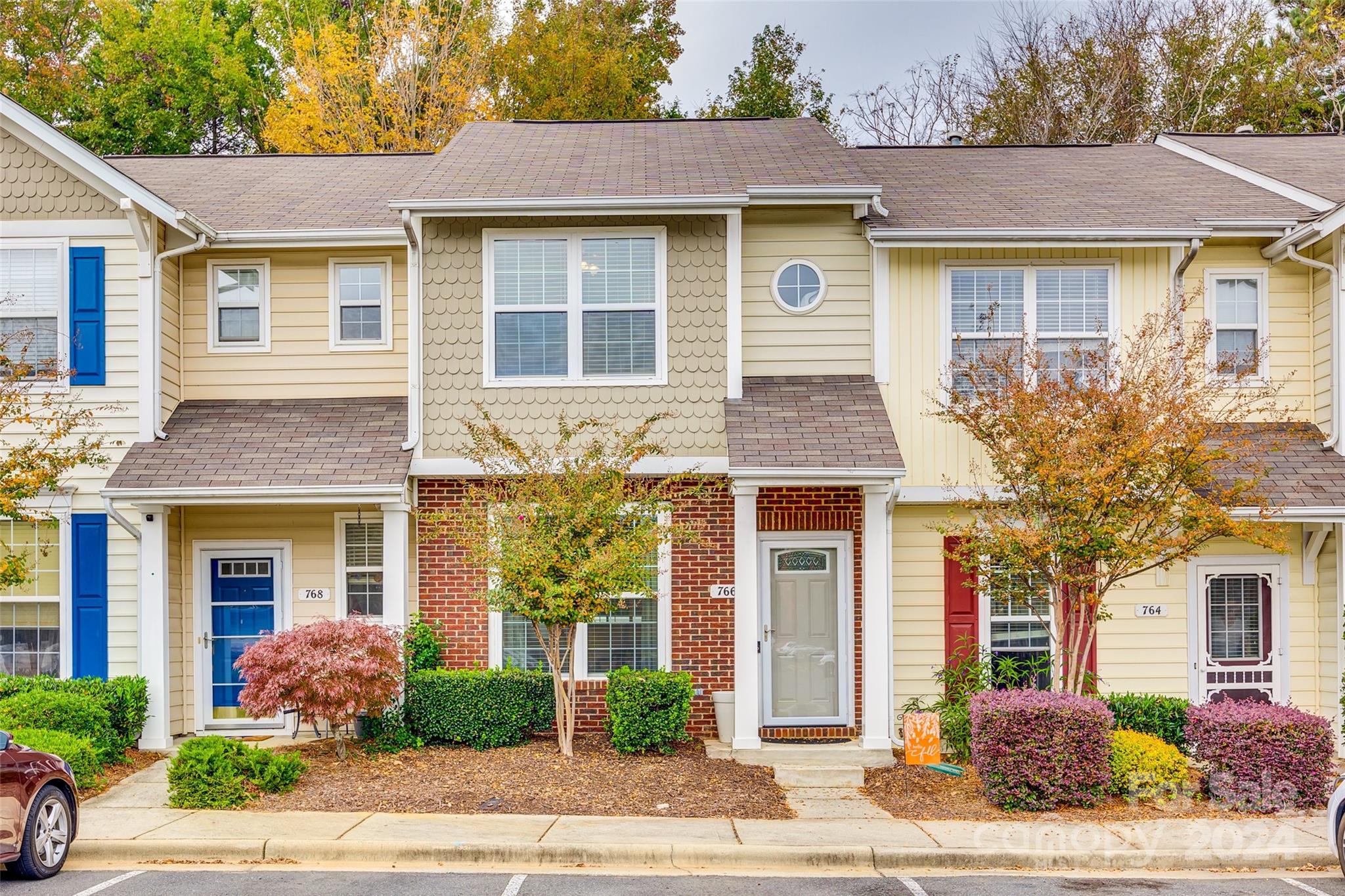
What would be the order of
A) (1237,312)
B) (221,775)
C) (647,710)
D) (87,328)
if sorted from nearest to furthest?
(221,775) → (647,710) → (87,328) → (1237,312)

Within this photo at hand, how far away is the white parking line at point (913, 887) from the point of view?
798 centimetres

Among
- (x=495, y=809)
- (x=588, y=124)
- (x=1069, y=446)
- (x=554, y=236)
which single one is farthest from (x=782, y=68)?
(x=495, y=809)

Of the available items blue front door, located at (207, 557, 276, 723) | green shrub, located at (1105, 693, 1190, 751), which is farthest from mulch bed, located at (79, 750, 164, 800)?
green shrub, located at (1105, 693, 1190, 751)

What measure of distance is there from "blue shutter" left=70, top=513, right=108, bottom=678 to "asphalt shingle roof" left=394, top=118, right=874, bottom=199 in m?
4.98

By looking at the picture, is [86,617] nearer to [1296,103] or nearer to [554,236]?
[554,236]

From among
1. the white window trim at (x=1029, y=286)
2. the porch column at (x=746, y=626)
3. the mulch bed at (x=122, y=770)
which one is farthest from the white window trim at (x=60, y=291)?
the white window trim at (x=1029, y=286)

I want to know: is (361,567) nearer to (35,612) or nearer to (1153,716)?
(35,612)

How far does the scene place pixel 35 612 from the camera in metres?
12.9

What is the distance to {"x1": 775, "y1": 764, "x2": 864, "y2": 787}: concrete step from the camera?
11398mm

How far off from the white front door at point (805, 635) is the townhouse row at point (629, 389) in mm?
36

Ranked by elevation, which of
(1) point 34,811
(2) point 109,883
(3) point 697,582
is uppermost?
(3) point 697,582

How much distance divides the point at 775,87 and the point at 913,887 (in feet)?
85.3

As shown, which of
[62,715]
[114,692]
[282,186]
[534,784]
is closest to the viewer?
[534,784]

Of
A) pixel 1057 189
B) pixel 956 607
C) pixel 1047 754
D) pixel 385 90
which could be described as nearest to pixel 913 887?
pixel 1047 754
